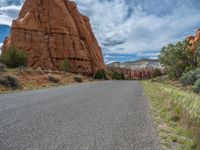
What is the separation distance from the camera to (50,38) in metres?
88.0

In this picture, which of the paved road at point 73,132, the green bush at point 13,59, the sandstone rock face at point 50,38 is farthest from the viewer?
the sandstone rock face at point 50,38

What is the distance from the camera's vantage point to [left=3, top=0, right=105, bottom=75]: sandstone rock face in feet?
273

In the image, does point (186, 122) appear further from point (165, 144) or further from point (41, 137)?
point (41, 137)

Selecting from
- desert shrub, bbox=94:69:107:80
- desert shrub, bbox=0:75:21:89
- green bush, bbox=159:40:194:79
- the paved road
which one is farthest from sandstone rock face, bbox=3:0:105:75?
the paved road

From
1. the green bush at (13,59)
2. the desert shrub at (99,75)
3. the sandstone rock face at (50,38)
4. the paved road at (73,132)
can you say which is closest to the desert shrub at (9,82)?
the paved road at (73,132)

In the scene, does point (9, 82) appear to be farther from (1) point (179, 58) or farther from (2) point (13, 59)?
(1) point (179, 58)

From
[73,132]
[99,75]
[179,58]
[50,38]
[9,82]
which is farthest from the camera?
[99,75]

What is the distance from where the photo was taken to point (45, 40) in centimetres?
8706

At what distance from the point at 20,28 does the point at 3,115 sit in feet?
261

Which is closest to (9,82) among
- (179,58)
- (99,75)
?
→ (179,58)

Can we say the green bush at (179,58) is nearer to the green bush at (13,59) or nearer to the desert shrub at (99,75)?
the green bush at (13,59)

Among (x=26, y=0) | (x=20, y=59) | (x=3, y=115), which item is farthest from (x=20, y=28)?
(x=3, y=115)

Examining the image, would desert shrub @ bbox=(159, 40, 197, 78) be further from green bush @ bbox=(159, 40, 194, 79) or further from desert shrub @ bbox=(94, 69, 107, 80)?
desert shrub @ bbox=(94, 69, 107, 80)

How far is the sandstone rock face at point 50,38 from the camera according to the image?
8319 cm
